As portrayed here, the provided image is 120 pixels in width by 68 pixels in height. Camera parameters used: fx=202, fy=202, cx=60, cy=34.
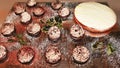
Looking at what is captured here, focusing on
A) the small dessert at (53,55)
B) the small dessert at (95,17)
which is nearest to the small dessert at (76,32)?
the small dessert at (95,17)

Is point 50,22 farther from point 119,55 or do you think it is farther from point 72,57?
point 119,55

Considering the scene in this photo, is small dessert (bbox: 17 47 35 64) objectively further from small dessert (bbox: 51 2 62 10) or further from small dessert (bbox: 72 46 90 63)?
small dessert (bbox: 51 2 62 10)

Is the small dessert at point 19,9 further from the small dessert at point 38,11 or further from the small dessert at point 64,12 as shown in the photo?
the small dessert at point 64,12

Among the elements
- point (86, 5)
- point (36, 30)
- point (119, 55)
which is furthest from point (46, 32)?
point (119, 55)

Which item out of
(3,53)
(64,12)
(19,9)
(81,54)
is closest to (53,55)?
(81,54)

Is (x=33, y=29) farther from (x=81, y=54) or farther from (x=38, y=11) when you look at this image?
(x=81, y=54)

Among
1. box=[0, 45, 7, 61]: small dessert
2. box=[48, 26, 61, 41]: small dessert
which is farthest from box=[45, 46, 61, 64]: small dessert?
box=[0, 45, 7, 61]: small dessert

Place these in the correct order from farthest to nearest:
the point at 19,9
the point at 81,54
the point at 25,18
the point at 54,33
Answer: the point at 19,9
the point at 25,18
the point at 54,33
the point at 81,54
